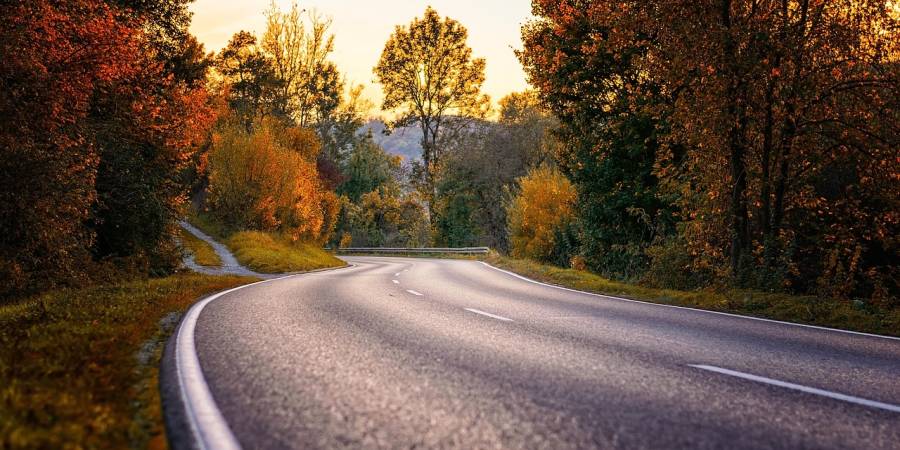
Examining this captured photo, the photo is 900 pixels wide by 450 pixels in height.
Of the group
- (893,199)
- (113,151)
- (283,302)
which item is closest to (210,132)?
(113,151)

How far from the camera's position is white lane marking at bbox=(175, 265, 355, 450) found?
12.1ft

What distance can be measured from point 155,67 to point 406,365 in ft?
52.8

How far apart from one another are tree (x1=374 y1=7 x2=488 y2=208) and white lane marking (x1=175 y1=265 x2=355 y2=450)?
41985 mm

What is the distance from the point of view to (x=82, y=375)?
4992mm

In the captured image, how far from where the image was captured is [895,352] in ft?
23.9

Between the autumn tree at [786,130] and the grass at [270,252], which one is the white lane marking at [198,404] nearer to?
the autumn tree at [786,130]

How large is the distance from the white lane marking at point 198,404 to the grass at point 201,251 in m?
18.5

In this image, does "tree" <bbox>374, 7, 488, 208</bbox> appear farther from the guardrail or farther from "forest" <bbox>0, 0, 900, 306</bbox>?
"forest" <bbox>0, 0, 900, 306</bbox>

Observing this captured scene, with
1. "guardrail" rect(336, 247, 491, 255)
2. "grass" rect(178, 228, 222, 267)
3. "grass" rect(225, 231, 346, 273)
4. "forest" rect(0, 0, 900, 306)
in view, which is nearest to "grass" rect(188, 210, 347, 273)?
"grass" rect(225, 231, 346, 273)

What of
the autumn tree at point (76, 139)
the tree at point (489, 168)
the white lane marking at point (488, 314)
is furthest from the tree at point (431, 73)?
the white lane marking at point (488, 314)

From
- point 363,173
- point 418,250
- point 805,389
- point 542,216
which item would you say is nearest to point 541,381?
point 805,389

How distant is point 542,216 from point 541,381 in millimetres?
28277

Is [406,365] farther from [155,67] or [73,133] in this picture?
[155,67]

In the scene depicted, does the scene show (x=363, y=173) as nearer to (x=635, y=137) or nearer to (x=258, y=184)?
(x=258, y=184)
